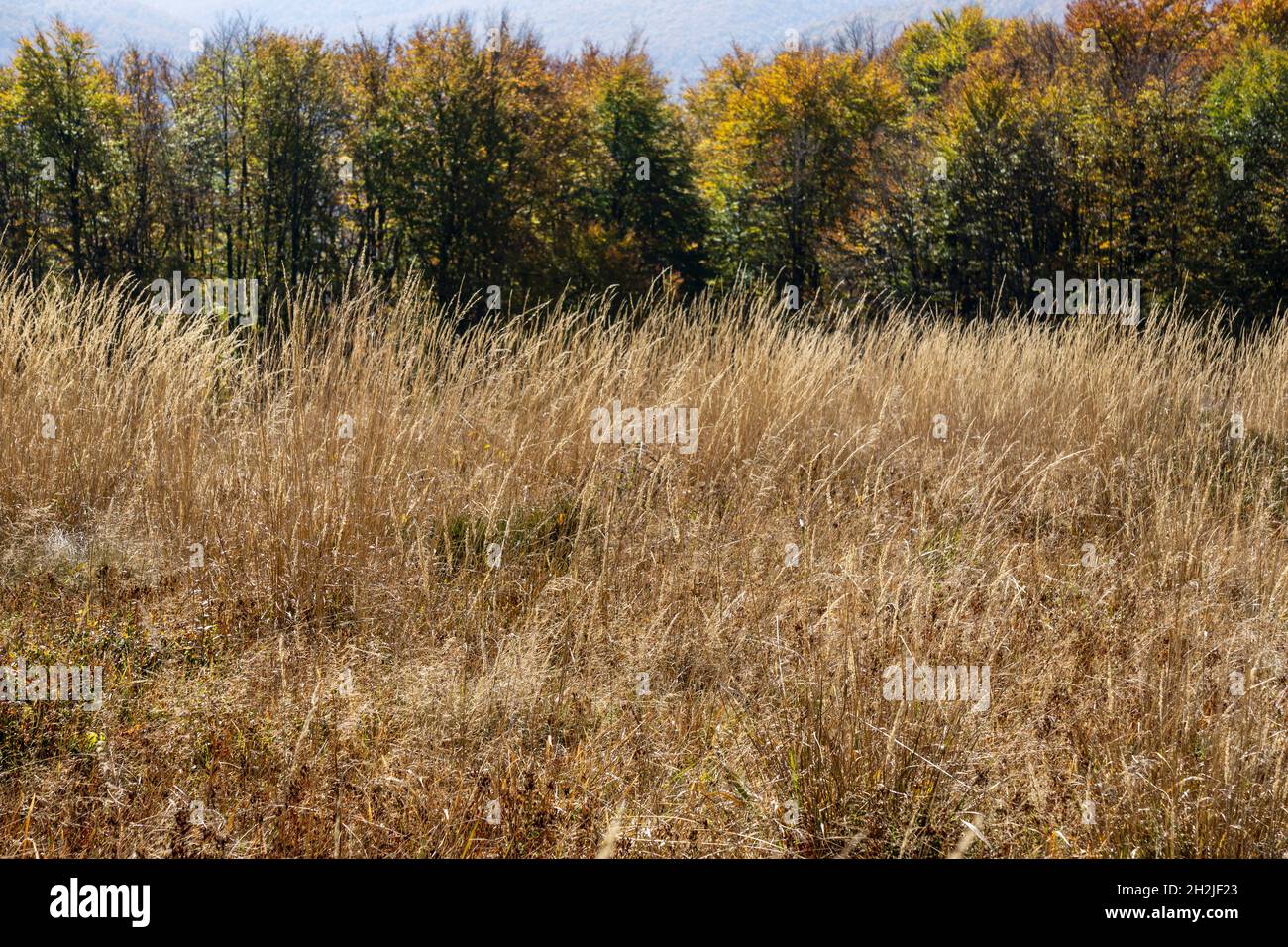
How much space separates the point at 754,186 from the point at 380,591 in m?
15.6

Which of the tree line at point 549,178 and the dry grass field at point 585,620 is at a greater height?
the tree line at point 549,178

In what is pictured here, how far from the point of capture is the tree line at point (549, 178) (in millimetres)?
13242

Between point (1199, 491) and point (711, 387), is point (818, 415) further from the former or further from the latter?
point (1199, 491)

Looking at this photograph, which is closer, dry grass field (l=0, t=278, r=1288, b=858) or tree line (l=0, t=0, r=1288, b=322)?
dry grass field (l=0, t=278, r=1288, b=858)

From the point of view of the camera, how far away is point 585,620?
3.42 metres

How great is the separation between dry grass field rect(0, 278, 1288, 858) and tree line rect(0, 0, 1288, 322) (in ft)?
23.9

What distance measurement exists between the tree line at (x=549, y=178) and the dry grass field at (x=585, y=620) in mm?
7281

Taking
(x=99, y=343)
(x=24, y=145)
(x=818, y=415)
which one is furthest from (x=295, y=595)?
(x=24, y=145)

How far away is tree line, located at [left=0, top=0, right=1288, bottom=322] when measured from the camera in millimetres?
13242

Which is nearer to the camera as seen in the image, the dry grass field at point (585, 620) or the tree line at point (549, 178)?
the dry grass field at point (585, 620)

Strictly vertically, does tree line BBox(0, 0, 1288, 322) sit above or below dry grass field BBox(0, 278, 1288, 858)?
above

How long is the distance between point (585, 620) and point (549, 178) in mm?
13317

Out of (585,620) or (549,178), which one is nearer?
(585,620)

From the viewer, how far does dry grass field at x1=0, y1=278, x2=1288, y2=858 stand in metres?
2.42
